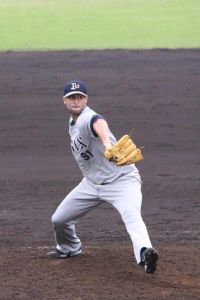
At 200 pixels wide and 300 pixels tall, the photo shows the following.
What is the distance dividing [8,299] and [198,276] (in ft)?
5.20

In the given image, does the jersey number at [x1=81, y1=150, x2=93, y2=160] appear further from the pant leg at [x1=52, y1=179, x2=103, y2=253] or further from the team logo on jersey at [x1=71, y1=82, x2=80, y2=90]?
the team logo on jersey at [x1=71, y1=82, x2=80, y2=90]

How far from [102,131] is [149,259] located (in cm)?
103

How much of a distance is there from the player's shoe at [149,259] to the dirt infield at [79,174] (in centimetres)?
15

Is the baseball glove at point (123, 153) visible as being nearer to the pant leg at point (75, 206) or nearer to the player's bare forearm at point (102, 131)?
the player's bare forearm at point (102, 131)

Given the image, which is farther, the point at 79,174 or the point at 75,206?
the point at 79,174

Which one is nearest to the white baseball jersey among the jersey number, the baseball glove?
the jersey number

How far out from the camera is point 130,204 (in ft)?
24.9

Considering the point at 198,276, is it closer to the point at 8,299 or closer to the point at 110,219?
the point at 8,299

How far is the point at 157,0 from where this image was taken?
1046 inches

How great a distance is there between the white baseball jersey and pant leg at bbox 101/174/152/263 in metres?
0.07

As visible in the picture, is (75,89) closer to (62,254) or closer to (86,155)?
(86,155)

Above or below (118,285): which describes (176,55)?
above

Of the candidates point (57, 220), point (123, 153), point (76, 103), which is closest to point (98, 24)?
point (57, 220)

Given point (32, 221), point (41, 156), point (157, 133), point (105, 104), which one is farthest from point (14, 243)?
point (105, 104)
